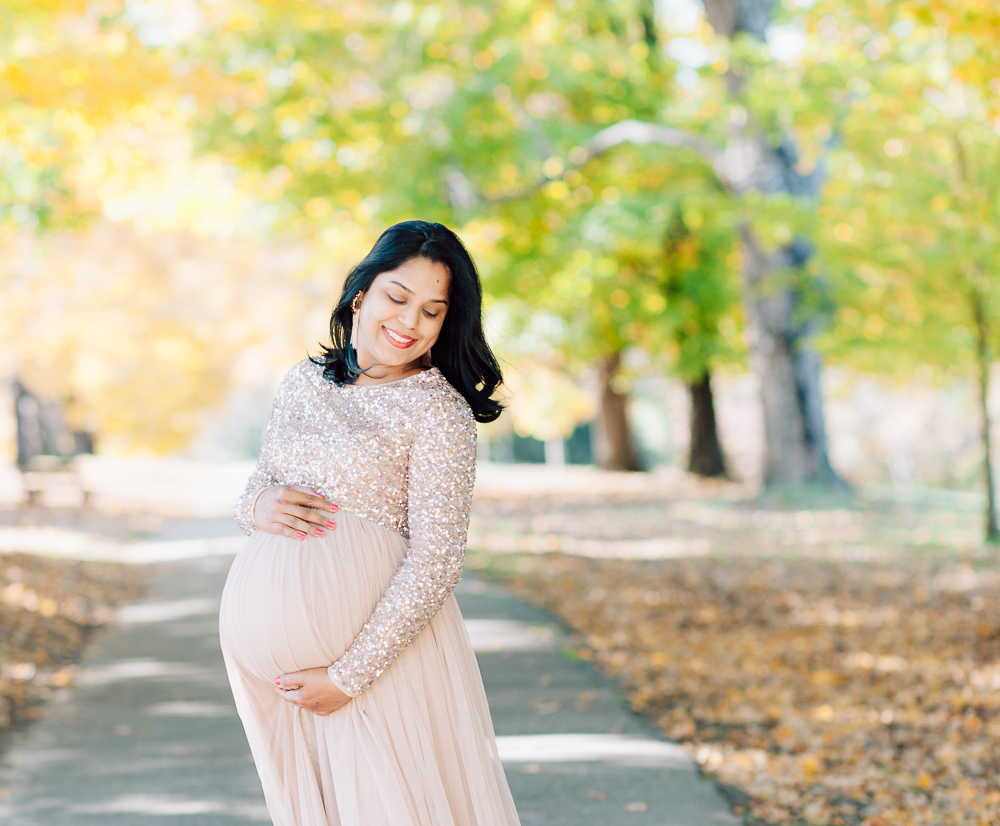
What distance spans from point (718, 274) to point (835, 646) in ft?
42.9

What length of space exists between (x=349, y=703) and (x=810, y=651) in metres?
5.50

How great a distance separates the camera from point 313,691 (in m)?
2.44

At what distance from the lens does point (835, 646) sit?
7395mm

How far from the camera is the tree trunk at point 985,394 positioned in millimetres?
Answer: 10492

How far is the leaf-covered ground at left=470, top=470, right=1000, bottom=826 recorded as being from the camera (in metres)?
4.74

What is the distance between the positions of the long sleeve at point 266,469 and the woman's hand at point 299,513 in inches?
4.5

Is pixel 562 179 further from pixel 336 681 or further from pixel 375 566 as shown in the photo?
pixel 336 681

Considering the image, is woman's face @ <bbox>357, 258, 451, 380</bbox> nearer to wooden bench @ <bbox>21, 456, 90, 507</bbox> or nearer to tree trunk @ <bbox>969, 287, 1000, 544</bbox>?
tree trunk @ <bbox>969, 287, 1000, 544</bbox>

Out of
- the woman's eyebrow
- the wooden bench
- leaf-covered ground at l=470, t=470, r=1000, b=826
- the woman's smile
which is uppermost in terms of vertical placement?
the woman's eyebrow

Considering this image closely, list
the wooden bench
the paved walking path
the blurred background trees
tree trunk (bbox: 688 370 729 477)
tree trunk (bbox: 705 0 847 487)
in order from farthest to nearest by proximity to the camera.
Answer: tree trunk (bbox: 688 370 729 477) → the wooden bench → tree trunk (bbox: 705 0 847 487) → the blurred background trees → the paved walking path

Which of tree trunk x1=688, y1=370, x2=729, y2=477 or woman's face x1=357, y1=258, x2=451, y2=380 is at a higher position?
woman's face x1=357, y1=258, x2=451, y2=380

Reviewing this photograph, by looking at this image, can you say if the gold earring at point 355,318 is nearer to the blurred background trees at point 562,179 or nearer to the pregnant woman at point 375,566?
the pregnant woman at point 375,566

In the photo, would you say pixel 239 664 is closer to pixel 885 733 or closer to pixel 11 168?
pixel 885 733

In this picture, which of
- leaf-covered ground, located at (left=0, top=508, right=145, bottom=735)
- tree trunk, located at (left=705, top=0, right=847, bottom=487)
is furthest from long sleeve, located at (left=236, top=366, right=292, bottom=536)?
tree trunk, located at (left=705, top=0, right=847, bottom=487)
